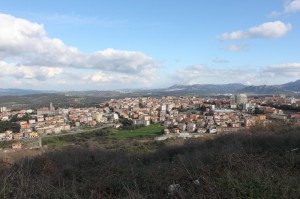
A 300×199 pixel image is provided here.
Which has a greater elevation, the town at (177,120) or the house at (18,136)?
the town at (177,120)

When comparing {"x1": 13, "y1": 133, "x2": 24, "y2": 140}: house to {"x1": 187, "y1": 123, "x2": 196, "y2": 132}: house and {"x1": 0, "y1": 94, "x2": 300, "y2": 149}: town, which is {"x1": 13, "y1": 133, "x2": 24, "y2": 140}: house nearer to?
{"x1": 0, "y1": 94, "x2": 300, "y2": 149}: town

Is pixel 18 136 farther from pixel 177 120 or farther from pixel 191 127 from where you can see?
pixel 191 127

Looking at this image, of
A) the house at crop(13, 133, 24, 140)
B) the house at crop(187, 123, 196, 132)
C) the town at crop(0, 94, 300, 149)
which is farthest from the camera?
the house at crop(13, 133, 24, 140)

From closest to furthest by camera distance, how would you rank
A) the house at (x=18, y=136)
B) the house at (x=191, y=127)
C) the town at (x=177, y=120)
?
the town at (x=177, y=120), the house at (x=191, y=127), the house at (x=18, y=136)

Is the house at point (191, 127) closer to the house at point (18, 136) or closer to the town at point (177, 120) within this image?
the town at point (177, 120)

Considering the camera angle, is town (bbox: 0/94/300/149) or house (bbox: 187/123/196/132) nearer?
town (bbox: 0/94/300/149)

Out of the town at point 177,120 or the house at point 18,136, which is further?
the house at point 18,136

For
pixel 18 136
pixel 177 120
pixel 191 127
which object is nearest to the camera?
pixel 191 127

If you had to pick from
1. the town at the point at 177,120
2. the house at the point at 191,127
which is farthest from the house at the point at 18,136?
the house at the point at 191,127

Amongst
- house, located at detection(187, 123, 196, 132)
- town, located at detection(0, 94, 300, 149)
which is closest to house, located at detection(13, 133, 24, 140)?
town, located at detection(0, 94, 300, 149)

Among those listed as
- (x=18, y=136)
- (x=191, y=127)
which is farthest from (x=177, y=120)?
(x=18, y=136)

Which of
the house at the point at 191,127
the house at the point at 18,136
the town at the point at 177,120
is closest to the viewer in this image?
the town at the point at 177,120
